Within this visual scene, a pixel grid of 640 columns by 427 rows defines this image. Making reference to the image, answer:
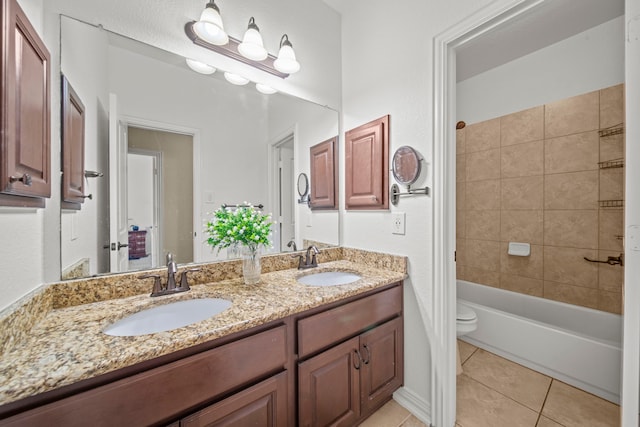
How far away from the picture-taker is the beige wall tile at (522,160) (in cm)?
226

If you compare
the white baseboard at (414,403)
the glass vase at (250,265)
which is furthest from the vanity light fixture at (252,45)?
the white baseboard at (414,403)

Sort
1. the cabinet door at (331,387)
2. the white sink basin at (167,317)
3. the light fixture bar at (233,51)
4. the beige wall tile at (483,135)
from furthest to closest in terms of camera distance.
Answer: the beige wall tile at (483,135) < the light fixture bar at (233,51) < the cabinet door at (331,387) < the white sink basin at (167,317)

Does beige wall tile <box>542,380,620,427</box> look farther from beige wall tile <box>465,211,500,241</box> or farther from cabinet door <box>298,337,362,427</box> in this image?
beige wall tile <box>465,211,500,241</box>

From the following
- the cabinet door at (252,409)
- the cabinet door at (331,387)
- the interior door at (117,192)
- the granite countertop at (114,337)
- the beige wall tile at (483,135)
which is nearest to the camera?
the granite countertop at (114,337)

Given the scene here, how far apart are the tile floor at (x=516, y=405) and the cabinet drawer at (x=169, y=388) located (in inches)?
37.1

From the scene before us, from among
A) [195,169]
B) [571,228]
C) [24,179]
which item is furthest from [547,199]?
[24,179]

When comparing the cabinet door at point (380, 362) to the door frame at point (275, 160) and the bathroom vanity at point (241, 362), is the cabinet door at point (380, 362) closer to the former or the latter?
the bathroom vanity at point (241, 362)

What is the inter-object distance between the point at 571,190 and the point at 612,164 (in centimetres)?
29

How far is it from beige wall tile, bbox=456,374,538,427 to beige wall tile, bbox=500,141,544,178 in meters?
1.87

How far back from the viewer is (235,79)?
1460 millimetres

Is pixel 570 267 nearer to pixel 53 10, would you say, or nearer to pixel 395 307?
pixel 395 307

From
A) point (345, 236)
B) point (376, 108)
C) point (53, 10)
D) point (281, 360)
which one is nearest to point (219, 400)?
point (281, 360)

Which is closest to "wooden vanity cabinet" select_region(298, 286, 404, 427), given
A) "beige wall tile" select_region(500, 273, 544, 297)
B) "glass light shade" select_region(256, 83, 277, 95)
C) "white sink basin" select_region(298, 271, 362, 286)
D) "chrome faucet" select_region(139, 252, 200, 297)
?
"white sink basin" select_region(298, 271, 362, 286)

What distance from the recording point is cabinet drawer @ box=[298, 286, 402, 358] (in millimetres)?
1046
